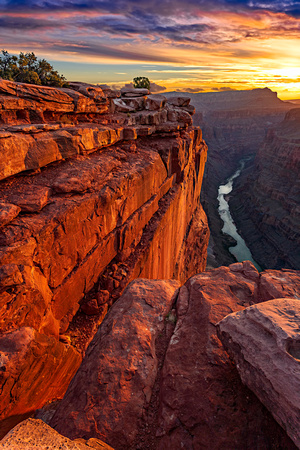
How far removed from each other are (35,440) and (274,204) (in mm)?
78584

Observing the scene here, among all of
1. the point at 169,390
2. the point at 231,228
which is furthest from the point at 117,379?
the point at 231,228

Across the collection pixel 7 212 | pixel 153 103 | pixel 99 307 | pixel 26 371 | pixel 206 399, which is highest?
pixel 153 103

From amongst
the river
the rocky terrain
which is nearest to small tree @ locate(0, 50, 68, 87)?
the river

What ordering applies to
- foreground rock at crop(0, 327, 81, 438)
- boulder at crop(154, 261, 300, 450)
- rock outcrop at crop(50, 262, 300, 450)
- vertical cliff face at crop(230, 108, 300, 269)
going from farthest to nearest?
vertical cliff face at crop(230, 108, 300, 269) < foreground rock at crop(0, 327, 81, 438) < rock outcrop at crop(50, 262, 300, 450) < boulder at crop(154, 261, 300, 450)

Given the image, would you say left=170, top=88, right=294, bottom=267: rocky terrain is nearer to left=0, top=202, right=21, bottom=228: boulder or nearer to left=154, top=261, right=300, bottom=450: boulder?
left=0, top=202, right=21, bottom=228: boulder

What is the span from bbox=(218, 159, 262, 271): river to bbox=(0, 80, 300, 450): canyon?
47.8m

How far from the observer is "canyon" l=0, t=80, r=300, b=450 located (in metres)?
3.62

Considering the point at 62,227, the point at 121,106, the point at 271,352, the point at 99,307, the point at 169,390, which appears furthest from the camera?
the point at 121,106

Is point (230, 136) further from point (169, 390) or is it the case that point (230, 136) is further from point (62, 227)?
point (169, 390)

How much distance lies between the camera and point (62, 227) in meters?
7.03

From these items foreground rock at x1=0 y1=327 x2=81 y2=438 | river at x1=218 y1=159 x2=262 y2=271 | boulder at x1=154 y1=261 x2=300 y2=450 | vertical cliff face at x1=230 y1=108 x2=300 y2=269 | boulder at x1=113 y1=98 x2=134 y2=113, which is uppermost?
boulder at x1=113 y1=98 x2=134 y2=113

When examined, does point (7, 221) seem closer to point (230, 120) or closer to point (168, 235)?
point (168, 235)

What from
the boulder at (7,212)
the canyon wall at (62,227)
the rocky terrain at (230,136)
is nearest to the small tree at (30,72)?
the canyon wall at (62,227)

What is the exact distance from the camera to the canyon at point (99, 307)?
11.9 feet
